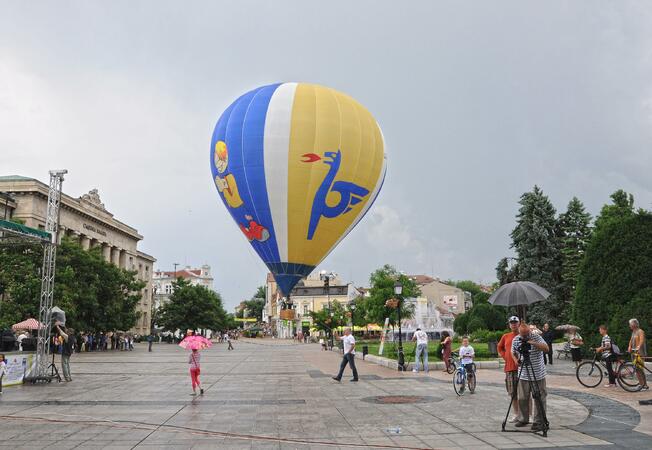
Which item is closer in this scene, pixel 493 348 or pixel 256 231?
pixel 493 348

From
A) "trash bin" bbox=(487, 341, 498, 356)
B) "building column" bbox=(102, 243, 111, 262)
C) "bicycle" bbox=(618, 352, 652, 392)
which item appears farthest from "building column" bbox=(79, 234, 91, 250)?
"bicycle" bbox=(618, 352, 652, 392)

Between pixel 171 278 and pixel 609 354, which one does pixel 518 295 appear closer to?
pixel 609 354

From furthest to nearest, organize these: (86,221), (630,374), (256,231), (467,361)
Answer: (86,221), (256,231), (467,361), (630,374)

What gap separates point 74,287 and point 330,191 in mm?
26979

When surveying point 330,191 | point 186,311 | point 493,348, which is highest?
point 330,191

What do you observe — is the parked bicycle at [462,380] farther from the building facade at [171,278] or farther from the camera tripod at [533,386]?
the building facade at [171,278]

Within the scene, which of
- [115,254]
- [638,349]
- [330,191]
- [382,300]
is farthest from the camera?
[115,254]

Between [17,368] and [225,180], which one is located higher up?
[225,180]

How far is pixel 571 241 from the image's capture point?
46.8 m

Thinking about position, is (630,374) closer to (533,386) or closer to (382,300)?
(533,386)

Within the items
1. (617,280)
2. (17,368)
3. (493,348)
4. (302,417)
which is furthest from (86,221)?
(302,417)

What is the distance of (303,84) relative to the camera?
109 feet

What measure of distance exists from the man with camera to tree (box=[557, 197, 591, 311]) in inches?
1514

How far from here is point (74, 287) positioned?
4656 cm
